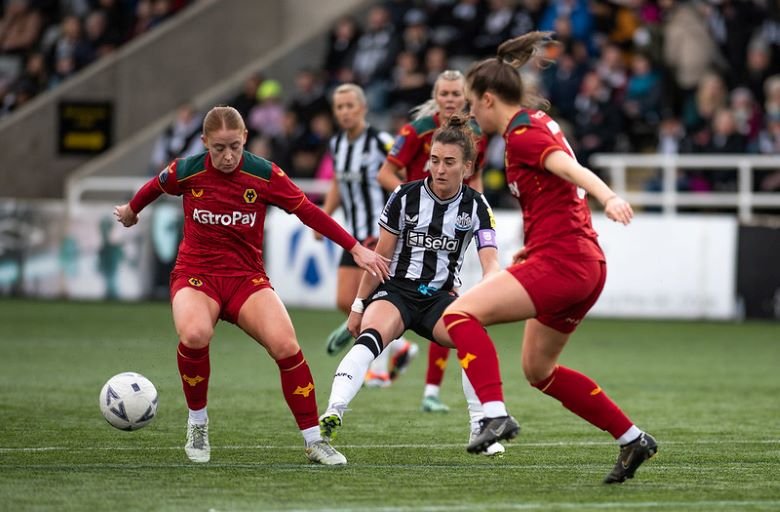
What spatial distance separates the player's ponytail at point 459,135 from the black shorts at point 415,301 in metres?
0.80

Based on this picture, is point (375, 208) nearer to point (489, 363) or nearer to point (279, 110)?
point (489, 363)

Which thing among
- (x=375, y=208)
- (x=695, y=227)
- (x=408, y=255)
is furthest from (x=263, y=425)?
(x=695, y=227)

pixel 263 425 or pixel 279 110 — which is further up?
pixel 279 110

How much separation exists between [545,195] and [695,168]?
12.6m

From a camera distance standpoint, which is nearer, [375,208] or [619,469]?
[619,469]

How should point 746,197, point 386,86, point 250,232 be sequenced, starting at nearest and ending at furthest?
point 250,232 < point 746,197 < point 386,86

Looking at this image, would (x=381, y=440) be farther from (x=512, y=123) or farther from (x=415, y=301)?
(x=512, y=123)

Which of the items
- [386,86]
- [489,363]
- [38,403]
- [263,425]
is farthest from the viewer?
[386,86]

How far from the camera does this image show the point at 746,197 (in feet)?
60.4

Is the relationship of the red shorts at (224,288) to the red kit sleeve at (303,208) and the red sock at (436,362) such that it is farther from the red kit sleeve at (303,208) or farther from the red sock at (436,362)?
the red sock at (436,362)

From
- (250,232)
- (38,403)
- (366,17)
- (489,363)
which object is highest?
(366,17)

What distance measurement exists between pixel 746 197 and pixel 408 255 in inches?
435

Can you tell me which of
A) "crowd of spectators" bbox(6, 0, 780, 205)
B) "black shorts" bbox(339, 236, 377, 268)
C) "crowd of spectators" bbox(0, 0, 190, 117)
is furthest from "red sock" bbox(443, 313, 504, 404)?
"crowd of spectators" bbox(0, 0, 190, 117)

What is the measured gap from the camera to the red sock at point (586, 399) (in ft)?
23.2
